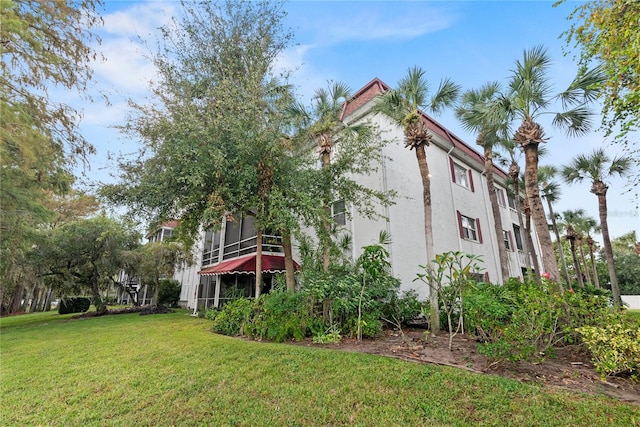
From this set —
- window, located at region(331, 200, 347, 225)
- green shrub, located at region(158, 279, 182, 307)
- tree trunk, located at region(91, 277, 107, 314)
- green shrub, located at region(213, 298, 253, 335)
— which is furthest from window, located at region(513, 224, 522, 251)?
tree trunk, located at region(91, 277, 107, 314)

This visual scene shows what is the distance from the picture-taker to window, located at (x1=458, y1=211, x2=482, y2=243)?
16234mm

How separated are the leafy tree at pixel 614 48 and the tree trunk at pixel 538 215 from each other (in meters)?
1.90

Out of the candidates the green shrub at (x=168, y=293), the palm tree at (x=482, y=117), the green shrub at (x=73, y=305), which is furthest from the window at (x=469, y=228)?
the green shrub at (x=73, y=305)

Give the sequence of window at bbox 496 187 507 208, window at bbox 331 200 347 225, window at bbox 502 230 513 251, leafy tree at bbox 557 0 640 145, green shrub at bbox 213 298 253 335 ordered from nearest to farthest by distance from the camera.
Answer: leafy tree at bbox 557 0 640 145 < green shrub at bbox 213 298 253 335 < window at bbox 331 200 347 225 < window at bbox 502 230 513 251 < window at bbox 496 187 507 208

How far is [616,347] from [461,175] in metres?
15.0

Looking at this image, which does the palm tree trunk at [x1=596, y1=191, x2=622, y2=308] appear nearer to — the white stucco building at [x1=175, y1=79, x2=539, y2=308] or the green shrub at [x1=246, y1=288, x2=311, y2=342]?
the white stucco building at [x1=175, y1=79, x2=539, y2=308]

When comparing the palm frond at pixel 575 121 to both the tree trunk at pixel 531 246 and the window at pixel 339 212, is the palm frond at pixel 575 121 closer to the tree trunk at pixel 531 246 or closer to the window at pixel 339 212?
the tree trunk at pixel 531 246

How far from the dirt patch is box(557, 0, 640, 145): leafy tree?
5627 mm

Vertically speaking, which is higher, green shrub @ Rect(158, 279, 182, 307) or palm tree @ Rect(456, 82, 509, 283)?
palm tree @ Rect(456, 82, 509, 283)

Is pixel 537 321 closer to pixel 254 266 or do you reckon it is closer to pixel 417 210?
pixel 417 210

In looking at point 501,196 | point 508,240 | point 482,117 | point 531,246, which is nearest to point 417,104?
point 482,117

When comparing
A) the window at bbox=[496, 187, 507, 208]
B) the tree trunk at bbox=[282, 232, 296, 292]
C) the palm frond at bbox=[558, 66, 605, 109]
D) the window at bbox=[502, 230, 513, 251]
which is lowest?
the tree trunk at bbox=[282, 232, 296, 292]

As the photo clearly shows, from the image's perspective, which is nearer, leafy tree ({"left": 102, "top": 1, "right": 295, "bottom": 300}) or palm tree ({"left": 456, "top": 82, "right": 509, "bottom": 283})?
leafy tree ({"left": 102, "top": 1, "right": 295, "bottom": 300})

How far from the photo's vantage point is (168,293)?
23859 millimetres
